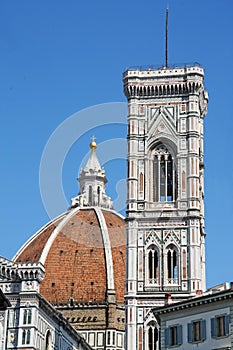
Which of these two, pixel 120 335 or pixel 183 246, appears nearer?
pixel 183 246

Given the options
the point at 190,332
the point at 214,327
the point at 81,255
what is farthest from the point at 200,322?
the point at 81,255

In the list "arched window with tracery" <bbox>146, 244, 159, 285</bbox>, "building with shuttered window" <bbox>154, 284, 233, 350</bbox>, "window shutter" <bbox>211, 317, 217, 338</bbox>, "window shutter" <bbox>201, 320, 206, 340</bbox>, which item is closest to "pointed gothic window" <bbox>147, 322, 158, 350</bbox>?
"arched window with tracery" <bbox>146, 244, 159, 285</bbox>

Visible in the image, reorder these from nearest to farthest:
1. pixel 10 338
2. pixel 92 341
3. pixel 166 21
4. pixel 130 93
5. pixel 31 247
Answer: pixel 10 338
pixel 130 93
pixel 166 21
pixel 92 341
pixel 31 247

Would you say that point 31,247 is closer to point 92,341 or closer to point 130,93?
point 92,341

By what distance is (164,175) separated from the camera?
169 ft

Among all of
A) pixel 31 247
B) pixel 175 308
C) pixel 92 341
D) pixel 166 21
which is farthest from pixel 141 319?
pixel 31 247

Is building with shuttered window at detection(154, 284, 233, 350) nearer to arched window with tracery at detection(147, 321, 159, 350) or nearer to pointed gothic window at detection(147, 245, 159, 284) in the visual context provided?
arched window with tracery at detection(147, 321, 159, 350)

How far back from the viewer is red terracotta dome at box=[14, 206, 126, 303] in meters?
78.0

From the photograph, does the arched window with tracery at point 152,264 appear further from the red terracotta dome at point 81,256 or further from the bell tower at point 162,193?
the red terracotta dome at point 81,256

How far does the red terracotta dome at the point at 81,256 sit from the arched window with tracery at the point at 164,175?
2680 cm

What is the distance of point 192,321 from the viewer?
34250mm

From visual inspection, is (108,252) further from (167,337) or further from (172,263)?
(167,337)

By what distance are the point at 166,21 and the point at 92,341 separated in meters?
27.7

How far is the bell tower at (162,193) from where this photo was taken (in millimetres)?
48125
